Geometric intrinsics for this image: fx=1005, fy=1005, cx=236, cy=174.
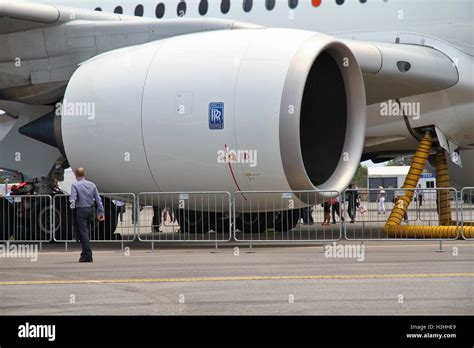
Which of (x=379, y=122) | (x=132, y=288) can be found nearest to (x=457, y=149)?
(x=379, y=122)

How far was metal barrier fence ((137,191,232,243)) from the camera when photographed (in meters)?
12.9

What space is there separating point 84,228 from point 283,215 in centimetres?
554

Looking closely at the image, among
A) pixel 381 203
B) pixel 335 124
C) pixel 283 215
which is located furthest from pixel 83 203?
pixel 283 215

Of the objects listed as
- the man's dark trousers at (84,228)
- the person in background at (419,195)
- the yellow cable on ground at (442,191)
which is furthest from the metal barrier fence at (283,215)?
the man's dark trousers at (84,228)

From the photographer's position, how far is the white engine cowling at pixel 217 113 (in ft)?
39.3

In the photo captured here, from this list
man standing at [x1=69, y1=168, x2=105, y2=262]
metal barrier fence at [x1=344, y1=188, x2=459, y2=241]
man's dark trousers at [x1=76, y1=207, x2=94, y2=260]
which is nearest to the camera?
man's dark trousers at [x1=76, y1=207, x2=94, y2=260]

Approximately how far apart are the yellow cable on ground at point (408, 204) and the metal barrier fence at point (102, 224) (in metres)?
3.82

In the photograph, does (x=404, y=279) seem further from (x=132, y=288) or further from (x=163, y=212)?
(x=163, y=212)

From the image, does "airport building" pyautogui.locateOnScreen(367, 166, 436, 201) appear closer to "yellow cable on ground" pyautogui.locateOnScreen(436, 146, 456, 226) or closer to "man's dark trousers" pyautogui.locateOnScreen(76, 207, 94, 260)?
"yellow cable on ground" pyautogui.locateOnScreen(436, 146, 456, 226)

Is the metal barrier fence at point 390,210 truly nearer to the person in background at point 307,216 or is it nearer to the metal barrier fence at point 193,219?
the metal barrier fence at point 193,219

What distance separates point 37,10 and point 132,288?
6747 millimetres

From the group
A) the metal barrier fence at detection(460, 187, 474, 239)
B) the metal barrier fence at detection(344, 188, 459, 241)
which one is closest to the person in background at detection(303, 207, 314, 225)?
the metal barrier fence at detection(344, 188, 459, 241)

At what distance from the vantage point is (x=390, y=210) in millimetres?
14891

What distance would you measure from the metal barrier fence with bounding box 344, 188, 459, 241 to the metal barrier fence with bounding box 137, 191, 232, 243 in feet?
6.42
